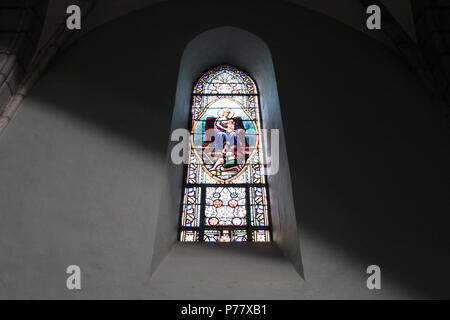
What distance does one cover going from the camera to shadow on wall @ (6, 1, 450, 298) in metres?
3.43

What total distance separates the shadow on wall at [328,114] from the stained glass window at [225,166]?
0.74m

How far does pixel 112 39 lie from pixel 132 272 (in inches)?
118

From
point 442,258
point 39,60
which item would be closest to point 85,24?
point 39,60

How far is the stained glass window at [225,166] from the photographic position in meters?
4.18

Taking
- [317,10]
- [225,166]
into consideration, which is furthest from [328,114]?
[317,10]

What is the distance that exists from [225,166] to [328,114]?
132 centimetres

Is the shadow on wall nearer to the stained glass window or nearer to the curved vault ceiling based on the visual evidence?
the curved vault ceiling

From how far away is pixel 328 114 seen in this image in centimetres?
414

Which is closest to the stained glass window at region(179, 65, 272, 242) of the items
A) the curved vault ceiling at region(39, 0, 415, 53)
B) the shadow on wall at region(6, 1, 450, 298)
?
the shadow on wall at region(6, 1, 450, 298)

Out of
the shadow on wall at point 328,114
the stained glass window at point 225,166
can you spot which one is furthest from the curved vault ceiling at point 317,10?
the stained glass window at point 225,166

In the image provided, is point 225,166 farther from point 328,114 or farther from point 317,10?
point 317,10

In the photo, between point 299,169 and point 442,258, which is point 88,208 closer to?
point 299,169

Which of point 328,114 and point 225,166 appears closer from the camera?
point 328,114

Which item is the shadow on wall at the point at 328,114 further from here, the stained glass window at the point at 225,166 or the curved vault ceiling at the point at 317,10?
the stained glass window at the point at 225,166
